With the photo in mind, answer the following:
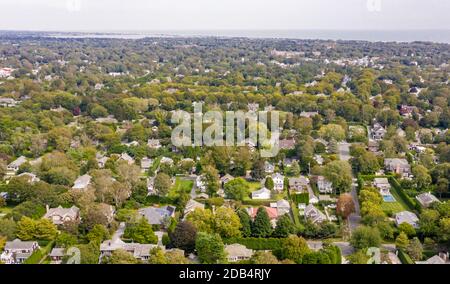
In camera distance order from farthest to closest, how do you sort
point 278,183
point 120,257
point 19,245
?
point 278,183, point 19,245, point 120,257

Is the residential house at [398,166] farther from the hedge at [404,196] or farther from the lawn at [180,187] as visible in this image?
the lawn at [180,187]

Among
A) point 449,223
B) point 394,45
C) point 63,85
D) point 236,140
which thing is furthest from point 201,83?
point 394,45

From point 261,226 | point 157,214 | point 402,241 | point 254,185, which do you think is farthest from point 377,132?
point 157,214

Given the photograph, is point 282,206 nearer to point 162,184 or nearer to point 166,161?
point 162,184

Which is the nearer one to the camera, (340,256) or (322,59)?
(340,256)

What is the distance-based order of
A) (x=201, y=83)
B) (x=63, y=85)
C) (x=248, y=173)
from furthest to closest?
(x=201, y=83), (x=63, y=85), (x=248, y=173)

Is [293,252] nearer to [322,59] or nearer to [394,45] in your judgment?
[322,59]
